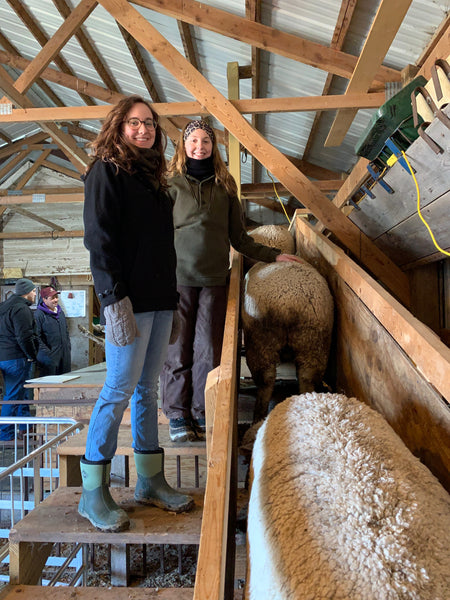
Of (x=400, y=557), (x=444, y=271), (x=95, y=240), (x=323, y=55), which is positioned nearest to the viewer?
(x=400, y=557)

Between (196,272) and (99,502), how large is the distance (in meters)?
1.19

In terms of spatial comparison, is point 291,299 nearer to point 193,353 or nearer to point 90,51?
point 193,353

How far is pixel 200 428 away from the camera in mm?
2266

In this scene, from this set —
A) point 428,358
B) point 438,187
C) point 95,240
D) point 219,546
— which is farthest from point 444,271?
point 219,546

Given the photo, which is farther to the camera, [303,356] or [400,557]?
[303,356]

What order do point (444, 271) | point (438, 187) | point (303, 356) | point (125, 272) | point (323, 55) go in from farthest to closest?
1. point (323, 55)
2. point (444, 271)
3. point (303, 356)
4. point (438, 187)
5. point (125, 272)

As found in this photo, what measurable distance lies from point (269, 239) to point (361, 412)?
231 centimetres

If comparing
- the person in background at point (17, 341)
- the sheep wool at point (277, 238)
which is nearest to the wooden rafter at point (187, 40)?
the sheep wool at point (277, 238)

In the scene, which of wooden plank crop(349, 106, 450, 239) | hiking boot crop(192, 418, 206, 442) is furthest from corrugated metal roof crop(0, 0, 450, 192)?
hiking boot crop(192, 418, 206, 442)

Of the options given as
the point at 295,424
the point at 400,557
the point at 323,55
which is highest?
the point at 323,55

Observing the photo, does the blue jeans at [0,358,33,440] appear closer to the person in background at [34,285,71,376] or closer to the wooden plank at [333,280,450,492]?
the person in background at [34,285,71,376]

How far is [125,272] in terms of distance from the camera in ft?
5.44

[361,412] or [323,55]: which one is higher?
[323,55]

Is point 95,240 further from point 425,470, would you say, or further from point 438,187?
point 438,187
